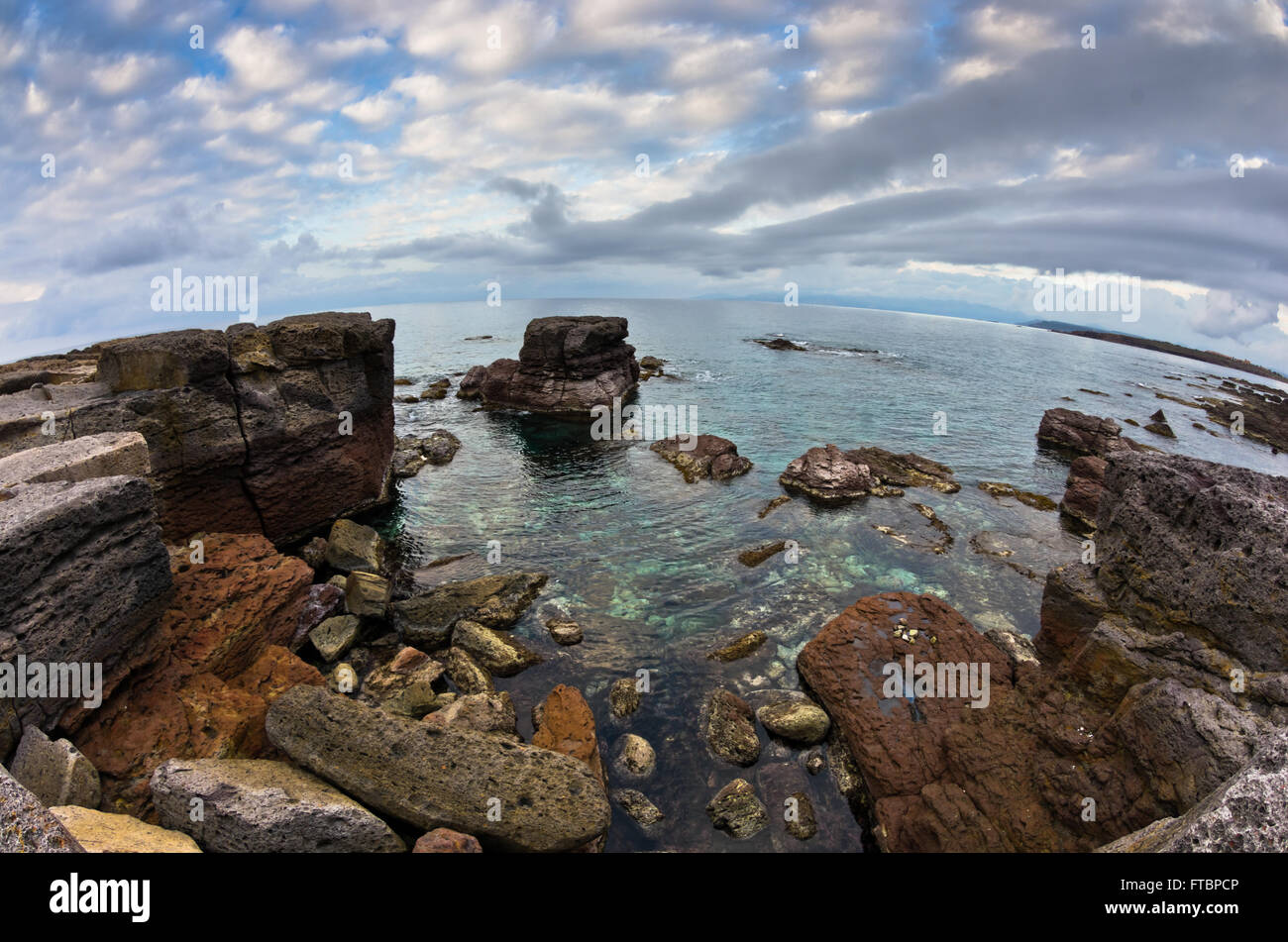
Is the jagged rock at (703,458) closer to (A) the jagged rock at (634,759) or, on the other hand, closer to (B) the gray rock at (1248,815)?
(A) the jagged rock at (634,759)

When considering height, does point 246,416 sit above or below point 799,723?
above

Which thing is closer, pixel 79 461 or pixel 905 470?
pixel 79 461

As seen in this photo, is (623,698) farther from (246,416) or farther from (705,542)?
(246,416)

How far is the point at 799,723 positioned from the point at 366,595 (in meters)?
13.9

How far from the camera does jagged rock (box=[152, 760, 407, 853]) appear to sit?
803cm

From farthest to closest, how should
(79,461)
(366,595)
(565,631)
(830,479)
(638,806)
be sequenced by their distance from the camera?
(830,479), (366,595), (565,631), (79,461), (638,806)

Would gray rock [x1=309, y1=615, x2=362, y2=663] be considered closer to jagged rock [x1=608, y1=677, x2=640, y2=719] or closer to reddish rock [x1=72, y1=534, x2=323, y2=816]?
reddish rock [x1=72, y1=534, x2=323, y2=816]

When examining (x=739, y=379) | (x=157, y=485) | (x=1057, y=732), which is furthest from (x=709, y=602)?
(x=739, y=379)

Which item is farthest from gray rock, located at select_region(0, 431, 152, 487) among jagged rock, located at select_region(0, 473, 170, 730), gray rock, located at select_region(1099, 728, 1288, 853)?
gray rock, located at select_region(1099, 728, 1288, 853)

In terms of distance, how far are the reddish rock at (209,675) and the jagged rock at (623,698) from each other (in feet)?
25.5

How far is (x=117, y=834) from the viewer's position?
299 inches

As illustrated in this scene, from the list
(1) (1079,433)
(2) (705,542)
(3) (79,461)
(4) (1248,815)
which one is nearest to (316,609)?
(3) (79,461)

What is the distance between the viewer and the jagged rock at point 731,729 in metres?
13.0

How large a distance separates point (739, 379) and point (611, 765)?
2492 inches
